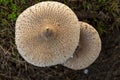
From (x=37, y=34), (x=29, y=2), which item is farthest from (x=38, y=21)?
(x=29, y=2)

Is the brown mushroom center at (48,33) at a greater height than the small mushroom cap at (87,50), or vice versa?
the brown mushroom center at (48,33)

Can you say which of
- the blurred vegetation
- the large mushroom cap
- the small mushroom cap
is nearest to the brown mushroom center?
the large mushroom cap

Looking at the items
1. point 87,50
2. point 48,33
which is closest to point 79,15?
point 87,50

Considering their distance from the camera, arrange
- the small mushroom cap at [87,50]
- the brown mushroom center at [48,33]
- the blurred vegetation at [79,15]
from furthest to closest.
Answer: the blurred vegetation at [79,15] → the small mushroom cap at [87,50] → the brown mushroom center at [48,33]

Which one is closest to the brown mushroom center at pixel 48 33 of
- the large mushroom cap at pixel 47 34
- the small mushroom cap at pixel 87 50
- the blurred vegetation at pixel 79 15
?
the large mushroom cap at pixel 47 34

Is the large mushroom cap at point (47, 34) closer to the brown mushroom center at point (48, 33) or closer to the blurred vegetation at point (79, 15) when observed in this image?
the brown mushroom center at point (48, 33)

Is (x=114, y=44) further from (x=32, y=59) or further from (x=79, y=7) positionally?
(x=32, y=59)

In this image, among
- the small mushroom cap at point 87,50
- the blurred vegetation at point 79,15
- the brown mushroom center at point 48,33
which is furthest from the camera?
the blurred vegetation at point 79,15
